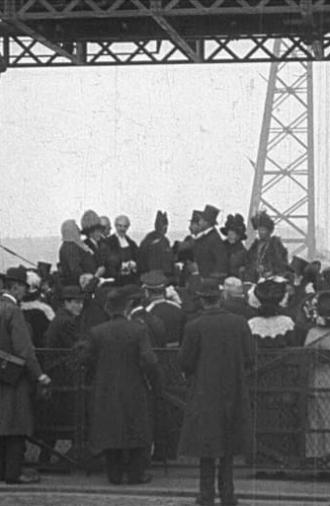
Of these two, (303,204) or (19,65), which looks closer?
(19,65)

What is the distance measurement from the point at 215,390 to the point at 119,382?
1.20 m

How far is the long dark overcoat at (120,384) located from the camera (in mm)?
16031

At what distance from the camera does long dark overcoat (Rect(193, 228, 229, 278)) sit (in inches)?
843

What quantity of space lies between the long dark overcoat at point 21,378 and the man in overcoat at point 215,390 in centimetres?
153

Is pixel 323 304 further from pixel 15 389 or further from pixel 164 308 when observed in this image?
pixel 15 389

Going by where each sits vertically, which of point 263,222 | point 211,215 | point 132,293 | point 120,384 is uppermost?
point 211,215

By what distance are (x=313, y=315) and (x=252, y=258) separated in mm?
3811

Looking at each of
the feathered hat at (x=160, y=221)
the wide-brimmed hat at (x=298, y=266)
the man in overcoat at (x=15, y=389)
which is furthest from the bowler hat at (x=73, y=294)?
the feathered hat at (x=160, y=221)

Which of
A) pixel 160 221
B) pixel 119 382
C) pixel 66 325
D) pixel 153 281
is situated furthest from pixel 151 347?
pixel 160 221

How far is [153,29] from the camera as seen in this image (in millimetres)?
28547

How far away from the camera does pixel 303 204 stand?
37094 millimetres

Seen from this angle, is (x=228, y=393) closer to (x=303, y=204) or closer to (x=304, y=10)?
(x=304, y=10)

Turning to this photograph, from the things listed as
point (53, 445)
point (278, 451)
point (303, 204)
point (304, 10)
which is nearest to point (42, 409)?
point (53, 445)

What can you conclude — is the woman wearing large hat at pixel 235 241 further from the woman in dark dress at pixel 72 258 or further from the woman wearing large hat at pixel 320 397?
the woman wearing large hat at pixel 320 397
